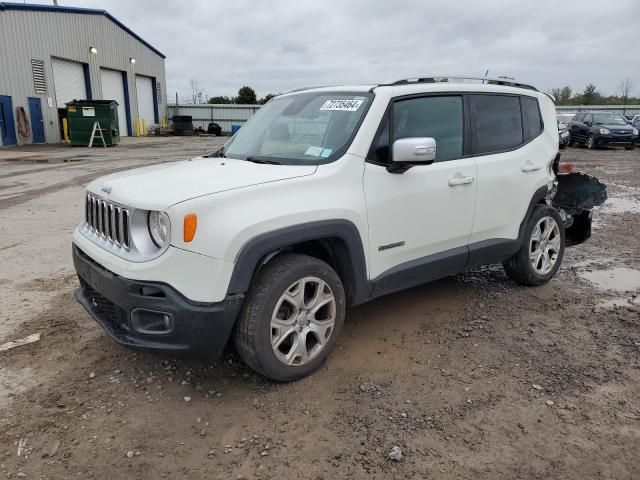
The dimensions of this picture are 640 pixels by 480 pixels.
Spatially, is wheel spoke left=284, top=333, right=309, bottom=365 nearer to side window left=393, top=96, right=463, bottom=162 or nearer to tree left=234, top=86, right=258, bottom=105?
side window left=393, top=96, right=463, bottom=162

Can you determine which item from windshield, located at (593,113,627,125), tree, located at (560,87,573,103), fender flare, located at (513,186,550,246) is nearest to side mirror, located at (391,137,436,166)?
fender flare, located at (513,186,550,246)

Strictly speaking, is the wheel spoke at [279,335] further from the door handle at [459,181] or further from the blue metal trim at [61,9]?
the blue metal trim at [61,9]

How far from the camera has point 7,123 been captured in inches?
933

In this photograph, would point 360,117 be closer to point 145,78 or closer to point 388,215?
point 388,215

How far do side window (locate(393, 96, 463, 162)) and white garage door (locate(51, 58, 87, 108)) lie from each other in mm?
28301

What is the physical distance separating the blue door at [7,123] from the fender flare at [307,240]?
82.4ft

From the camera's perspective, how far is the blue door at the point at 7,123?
918 inches

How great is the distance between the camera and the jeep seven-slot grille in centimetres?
298

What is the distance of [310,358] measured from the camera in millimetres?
3225

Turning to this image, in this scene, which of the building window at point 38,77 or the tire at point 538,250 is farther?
the building window at point 38,77

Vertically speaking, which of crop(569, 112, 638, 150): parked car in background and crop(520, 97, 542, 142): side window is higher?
crop(520, 97, 542, 142): side window

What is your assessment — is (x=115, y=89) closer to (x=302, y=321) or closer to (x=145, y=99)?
(x=145, y=99)

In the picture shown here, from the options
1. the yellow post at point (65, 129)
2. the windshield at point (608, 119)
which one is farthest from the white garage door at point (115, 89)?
the windshield at point (608, 119)

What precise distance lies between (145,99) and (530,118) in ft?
123
